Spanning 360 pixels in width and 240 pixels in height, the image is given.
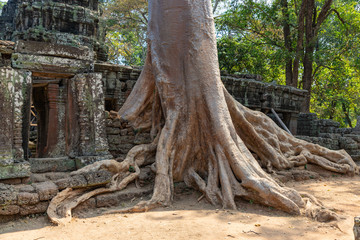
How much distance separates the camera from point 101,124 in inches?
177

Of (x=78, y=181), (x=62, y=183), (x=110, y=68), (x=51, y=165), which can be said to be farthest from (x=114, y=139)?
(x=110, y=68)

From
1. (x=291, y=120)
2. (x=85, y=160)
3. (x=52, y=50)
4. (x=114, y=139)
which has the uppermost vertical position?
(x=52, y=50)

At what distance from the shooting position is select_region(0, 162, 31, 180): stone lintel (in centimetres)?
356

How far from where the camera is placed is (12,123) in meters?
3.78

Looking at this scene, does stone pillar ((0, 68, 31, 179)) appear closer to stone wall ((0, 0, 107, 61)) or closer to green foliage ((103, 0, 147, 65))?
stone wall ((0, 0, 107, 61))

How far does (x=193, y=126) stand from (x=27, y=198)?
7.96 feet

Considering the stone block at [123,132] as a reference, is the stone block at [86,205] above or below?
below

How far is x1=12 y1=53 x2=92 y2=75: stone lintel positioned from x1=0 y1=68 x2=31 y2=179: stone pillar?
0.15 m

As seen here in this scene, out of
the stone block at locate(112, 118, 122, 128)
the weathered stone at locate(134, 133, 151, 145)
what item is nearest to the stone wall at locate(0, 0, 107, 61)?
the stone block at locate(112, 118, 122, 128)

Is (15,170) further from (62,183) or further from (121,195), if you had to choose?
(121,195)

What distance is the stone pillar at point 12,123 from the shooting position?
3.63 metres

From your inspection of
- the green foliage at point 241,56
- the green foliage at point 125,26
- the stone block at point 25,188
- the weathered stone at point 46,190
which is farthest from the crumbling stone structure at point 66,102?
the green foliage at point 125,26

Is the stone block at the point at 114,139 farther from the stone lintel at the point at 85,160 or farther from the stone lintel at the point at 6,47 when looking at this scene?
the stone lintel at the point at 6,47

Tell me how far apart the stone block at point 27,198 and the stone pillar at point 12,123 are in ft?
1.38
